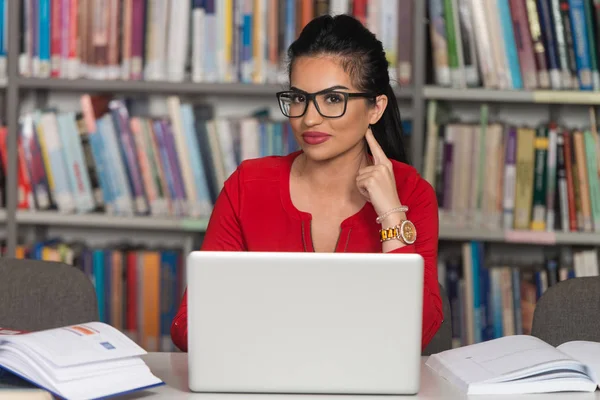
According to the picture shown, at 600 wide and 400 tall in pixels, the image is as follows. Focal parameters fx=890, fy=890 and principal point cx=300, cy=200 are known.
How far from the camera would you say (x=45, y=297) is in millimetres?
1764

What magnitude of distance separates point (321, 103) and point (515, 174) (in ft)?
3.08

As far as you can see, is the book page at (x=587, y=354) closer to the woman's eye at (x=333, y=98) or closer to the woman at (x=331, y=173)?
the woman at (x=331, y=173)

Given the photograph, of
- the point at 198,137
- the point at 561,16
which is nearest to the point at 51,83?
the point at 198,137

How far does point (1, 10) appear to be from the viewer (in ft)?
8.80

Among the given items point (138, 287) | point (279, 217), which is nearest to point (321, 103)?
point (279, 217)

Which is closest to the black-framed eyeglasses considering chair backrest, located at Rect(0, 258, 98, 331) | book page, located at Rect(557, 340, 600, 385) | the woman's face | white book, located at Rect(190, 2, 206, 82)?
the woman's face

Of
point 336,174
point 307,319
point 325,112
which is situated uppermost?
point 325,112

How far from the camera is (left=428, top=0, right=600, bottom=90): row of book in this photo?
248cm

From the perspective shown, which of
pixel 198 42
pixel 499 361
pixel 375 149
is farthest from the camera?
pixel 198 42

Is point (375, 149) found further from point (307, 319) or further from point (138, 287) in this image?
point (138, 287)

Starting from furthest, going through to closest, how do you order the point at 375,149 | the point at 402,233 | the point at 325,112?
the point at 375,149
the point at 325,112
the point at 402,233

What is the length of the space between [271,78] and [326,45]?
749 millimetres

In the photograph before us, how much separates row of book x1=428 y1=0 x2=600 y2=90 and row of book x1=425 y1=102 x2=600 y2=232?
0.12 m

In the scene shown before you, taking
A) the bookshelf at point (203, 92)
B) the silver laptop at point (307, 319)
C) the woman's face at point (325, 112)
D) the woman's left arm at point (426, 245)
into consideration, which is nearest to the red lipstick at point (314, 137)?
the woman's face at point (325, 112)
